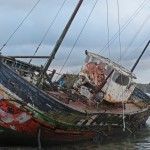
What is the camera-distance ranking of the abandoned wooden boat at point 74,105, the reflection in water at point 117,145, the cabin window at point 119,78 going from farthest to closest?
the cabin window at point 119,78 → the reflection in water at point 117,145 → the abandoned wooden boat at point 74,105

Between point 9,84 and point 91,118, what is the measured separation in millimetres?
4245

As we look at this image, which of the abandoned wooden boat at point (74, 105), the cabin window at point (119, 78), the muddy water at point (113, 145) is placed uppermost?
→ the cabin window at point (119, 78)

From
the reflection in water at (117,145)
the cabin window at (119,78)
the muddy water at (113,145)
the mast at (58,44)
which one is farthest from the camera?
the cabin window at (119,78)

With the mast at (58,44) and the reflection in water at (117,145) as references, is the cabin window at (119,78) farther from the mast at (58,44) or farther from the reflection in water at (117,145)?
the mast at (58,44)

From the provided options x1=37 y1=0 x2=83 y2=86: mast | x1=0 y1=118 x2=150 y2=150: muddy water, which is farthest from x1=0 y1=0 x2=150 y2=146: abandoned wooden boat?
x1=0 y1=118 x2=150 y2=150: muddy water

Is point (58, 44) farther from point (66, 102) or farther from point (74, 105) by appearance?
point (74, 105)

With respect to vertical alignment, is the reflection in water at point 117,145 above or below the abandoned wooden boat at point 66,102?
below

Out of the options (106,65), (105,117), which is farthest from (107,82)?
(105,117)

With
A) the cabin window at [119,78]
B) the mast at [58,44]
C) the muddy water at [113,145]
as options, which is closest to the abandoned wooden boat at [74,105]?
the cabin window at [119,78]

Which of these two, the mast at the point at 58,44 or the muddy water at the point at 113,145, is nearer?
the mast at the point at 58,44

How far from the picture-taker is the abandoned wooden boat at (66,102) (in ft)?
52.9

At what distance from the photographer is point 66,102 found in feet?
57.6

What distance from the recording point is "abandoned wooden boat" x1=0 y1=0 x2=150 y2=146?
52.9ft

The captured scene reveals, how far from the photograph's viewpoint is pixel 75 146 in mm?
17719
